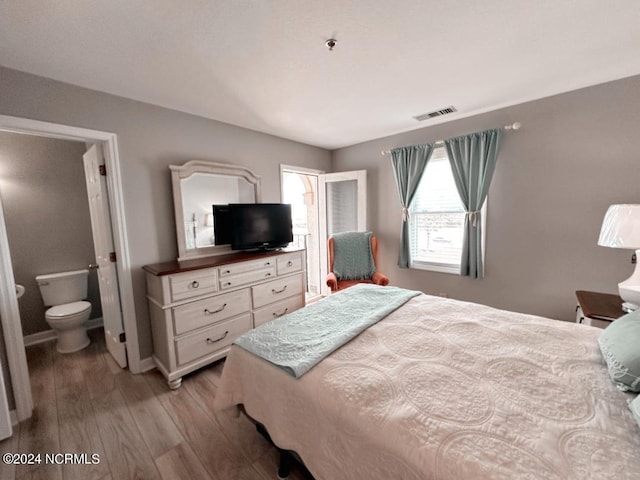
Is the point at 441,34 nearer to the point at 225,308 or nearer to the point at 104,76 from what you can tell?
the point at 104,76

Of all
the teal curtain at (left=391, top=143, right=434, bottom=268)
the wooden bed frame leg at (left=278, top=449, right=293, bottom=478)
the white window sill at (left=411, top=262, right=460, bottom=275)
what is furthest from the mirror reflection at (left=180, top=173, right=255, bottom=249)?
the white window sill at (left=411, top=262, right=460, bottom=275)

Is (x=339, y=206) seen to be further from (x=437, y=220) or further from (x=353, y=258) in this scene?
(x=437, y=220)

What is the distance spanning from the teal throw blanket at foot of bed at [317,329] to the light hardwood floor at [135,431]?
2.20 feet

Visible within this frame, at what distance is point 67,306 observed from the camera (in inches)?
107

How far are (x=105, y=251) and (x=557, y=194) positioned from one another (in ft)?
13.6

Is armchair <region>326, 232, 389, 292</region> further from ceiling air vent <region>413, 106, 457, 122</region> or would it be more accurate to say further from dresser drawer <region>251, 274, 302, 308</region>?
ceiling air vent <region>413, 106, 457, 122</region>

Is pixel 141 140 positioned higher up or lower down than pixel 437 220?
higher up

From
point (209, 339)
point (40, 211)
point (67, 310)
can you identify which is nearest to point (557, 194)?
point (209, 339)

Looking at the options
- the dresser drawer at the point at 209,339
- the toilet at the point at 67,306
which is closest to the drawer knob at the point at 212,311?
the dresser drawer at the point at 209,339

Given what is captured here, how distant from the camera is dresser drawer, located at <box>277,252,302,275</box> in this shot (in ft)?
9.05

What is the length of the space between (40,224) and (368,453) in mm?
3926

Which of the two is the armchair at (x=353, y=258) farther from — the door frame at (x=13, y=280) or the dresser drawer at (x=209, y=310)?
the door frame at (x=13, y=280)

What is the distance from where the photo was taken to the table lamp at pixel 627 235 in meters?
1.51

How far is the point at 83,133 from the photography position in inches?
74.7
